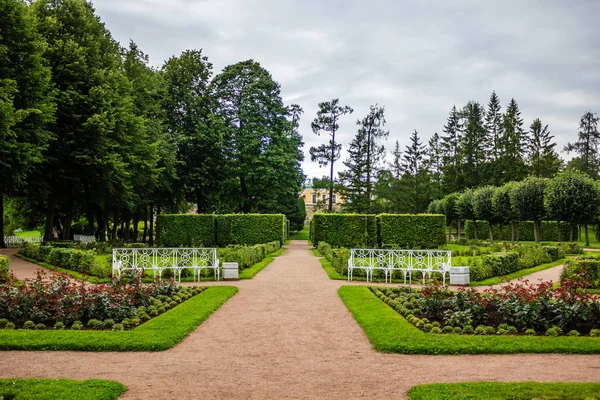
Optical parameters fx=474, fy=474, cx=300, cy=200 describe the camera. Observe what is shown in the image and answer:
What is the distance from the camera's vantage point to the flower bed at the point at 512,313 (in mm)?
8281

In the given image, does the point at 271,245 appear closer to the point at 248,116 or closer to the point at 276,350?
the point at 248,116

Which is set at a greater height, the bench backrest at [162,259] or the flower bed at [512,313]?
the bench backrest at [162,259]

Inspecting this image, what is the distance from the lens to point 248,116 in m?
38.9

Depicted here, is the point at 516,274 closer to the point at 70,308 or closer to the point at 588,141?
the point at 70,308

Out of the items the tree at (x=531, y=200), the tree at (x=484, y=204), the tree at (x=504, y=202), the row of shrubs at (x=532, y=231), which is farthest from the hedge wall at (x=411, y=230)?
the row of shrubs at (x=532, y=231)

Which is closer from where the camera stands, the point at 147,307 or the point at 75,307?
the point at 75,307

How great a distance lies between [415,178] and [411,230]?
2851 centimetres

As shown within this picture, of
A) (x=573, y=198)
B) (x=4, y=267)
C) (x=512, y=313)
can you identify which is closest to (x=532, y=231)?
(x=573, y=198)

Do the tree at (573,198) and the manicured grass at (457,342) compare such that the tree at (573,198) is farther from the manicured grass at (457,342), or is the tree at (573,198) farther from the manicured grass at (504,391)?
the manicured grass at (504,391)

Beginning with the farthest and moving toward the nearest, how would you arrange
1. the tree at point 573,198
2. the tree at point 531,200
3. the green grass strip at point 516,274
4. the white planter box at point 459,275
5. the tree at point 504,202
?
1. the tree at point 504,202
2. the tree at point 531,200
3. the tree at point 573,198
4. the green grass strip at point 516,274
5. the white planter box at point 459,275

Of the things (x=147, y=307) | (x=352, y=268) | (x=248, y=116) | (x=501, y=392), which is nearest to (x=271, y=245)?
(x=352, y=268)

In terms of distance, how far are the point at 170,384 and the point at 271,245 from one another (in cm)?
2228

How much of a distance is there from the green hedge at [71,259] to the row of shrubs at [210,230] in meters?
8.87

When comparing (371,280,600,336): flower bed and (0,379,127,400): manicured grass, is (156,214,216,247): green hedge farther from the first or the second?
(0,379,127,400): manicured grass
